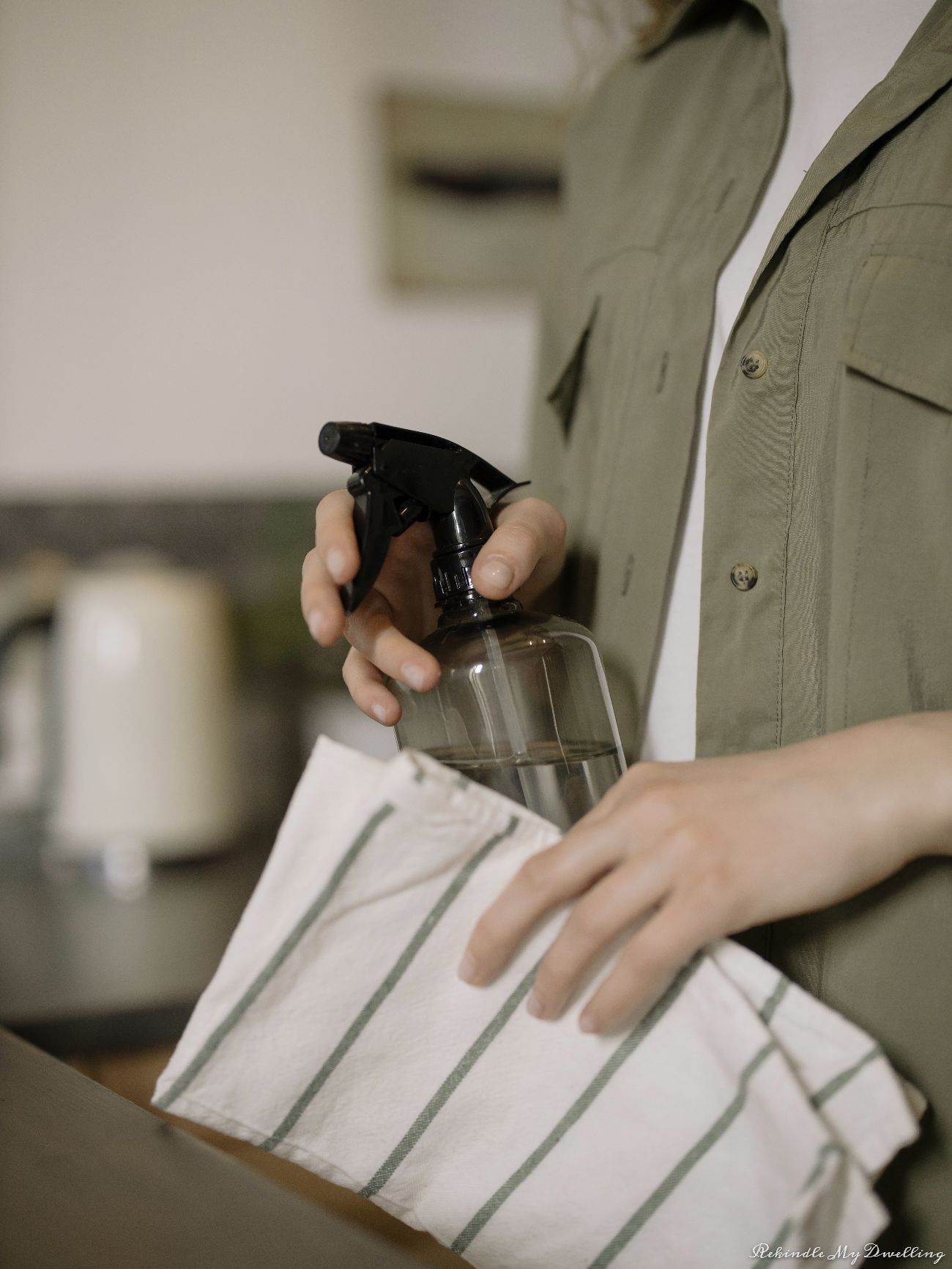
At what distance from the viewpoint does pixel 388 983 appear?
35cm

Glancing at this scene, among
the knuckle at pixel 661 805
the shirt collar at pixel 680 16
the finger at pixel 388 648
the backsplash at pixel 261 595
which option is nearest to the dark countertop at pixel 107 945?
the backsplash at pixel 261 595

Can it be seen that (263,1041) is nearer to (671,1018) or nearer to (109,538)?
(671,1018)

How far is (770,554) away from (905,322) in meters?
0.11

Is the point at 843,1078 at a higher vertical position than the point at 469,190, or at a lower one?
lower

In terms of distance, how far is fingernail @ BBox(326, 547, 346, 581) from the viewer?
0.39 meters

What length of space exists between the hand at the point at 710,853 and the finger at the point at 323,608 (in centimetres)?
12

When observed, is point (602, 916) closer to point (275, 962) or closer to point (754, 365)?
point (275, 962)

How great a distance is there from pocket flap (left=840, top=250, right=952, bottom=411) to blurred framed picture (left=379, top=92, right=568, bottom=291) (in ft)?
3.01

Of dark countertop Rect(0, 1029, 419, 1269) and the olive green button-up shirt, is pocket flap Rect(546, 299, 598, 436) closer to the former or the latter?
the olive green button-up shirt

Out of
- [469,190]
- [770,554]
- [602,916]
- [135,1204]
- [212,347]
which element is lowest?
[135,1204]

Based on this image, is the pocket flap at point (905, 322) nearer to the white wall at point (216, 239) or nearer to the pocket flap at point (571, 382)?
the pocket flap at point (571, 382)

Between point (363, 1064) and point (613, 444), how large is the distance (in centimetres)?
34

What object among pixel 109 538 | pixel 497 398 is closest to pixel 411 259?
pixel 497 398

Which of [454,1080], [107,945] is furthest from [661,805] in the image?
[107,945]
